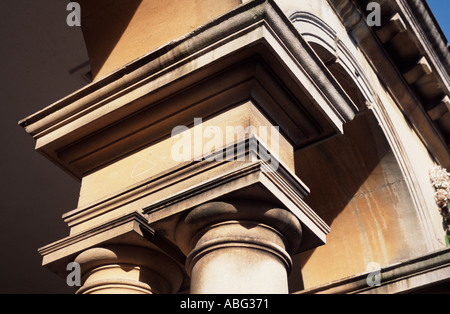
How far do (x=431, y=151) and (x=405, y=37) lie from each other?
6.00ft

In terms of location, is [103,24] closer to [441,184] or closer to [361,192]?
[361,192]

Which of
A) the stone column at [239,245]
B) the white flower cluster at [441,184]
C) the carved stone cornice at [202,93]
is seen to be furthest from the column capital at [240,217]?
the white flower cluster at [441,184]

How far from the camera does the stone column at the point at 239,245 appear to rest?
13.8 ft

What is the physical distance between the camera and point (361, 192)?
809 cm

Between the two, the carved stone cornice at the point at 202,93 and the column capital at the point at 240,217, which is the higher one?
the carved stone cornice at the point at 202,93

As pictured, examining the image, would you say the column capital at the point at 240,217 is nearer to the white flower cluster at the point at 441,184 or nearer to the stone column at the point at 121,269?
the stone column at the point at 121,269

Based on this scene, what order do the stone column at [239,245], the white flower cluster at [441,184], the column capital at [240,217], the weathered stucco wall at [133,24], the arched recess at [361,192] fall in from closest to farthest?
1. the stone column at [239,245]
2. the column capital at [240,217]
3. the weathered stucco wall at [133,24]
4. the arched recess at [361,192]
5. the white flower cluster at [441,184]

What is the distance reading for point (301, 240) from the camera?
489 cm

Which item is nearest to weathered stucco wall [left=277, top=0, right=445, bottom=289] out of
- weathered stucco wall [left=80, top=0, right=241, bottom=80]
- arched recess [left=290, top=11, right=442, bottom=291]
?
arched recess [left=290, top=11, right=442, bottom=291]

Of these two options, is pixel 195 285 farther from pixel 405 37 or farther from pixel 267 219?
pixel 405 37

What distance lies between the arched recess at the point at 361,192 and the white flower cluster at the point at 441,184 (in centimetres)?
67

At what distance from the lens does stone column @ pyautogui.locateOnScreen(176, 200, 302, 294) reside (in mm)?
4219

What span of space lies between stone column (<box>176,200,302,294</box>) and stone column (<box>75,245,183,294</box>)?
20.2 inches

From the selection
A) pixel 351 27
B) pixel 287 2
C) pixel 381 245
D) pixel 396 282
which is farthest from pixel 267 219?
pixel 351 27
